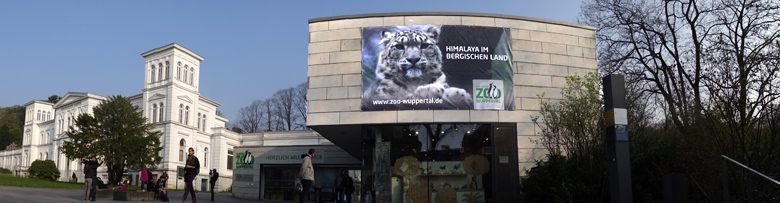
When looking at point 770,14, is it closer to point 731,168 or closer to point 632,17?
point 632,17

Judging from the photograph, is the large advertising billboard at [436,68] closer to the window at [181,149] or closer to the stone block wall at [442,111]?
the stone block wall at [442,111]

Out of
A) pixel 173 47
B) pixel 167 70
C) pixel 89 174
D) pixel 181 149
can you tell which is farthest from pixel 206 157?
pixel 89 174

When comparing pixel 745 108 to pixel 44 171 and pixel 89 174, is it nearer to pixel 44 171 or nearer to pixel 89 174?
pixel 89 174

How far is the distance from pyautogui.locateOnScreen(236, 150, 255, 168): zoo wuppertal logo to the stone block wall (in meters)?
15.2

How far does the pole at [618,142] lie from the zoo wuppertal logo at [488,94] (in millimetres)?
7809

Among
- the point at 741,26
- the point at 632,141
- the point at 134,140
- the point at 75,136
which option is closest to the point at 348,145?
the point at 632,141

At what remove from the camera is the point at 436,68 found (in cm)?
1597

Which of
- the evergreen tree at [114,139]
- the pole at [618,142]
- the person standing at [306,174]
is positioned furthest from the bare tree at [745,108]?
the evergreen tree at [114,139]

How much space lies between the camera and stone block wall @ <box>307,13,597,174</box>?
1591 centimetres

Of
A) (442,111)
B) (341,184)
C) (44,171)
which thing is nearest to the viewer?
(442,111)

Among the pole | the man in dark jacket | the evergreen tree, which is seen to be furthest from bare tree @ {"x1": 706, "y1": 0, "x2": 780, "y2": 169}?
the evergreen tree

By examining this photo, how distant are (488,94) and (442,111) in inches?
52.9

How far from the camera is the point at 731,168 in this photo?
34.4 feet

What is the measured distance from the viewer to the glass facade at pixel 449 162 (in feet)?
51.4
